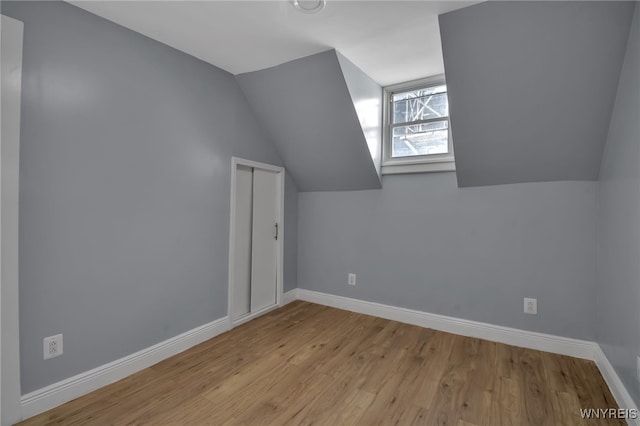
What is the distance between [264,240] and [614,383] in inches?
120

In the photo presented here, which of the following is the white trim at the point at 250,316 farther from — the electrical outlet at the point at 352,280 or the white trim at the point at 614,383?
the white trim at the point at 614,383

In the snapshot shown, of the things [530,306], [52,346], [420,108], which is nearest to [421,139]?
[420,108]

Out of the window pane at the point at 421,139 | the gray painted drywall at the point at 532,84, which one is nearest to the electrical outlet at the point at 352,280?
the window pane at the point at 421,139

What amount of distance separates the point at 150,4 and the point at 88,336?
215cm

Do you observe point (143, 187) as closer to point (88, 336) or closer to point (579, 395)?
point (88, 336)

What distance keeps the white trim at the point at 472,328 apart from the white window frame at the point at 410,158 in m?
1.47

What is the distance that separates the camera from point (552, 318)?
2.55 m

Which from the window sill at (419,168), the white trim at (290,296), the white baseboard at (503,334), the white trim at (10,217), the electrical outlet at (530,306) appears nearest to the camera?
the white trim at (10,217)

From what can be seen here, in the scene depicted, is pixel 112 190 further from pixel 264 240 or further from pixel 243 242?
pixel 264 240

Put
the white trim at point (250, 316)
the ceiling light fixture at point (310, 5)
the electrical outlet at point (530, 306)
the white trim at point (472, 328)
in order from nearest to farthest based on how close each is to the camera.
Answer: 1. the ceiling light fixture at point (310, 5)
2. the white trim at point (472, 328)
3. the electrical outlet at point (530, 306)
4. the white trim at point (250, 316)

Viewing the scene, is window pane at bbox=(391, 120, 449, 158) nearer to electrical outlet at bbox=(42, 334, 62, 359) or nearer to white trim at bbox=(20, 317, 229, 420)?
white trim at bbox=(20, 317, 229, 420)

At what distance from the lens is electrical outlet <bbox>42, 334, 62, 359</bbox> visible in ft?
5.83

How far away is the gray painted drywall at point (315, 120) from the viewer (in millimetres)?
2678

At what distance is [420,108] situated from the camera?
3209 millimetres
